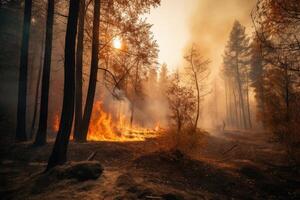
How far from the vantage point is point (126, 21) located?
496 inches

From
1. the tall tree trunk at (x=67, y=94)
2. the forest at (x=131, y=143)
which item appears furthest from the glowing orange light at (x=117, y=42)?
the tall tree trunk at (x=67, y=94)

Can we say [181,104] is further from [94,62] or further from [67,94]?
[67,94]

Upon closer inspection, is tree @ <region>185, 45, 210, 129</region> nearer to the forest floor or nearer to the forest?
the forest

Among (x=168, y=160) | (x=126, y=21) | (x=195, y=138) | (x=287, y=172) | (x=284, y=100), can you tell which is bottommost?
(x=287, y=172)

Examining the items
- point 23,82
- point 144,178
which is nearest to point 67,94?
point 144,178

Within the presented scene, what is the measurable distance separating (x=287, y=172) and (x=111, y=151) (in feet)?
28.1

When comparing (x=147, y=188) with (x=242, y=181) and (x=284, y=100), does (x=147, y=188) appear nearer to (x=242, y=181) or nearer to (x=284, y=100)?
(x=242, y=181)

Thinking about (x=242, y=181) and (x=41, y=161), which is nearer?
(x=242, y=181)

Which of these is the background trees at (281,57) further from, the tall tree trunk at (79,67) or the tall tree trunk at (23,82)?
the tall tree trunk at (23,82)

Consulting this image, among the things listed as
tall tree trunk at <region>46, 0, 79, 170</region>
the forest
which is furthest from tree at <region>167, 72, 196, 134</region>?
tall tree trunk at <region>46, 0, 79, 170</region>

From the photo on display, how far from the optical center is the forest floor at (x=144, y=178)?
Result: 5.51 m

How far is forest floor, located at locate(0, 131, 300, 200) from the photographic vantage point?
→ 5.51 metres

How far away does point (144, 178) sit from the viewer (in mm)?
6773

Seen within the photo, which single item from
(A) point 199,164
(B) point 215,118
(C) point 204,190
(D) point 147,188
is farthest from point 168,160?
(B) point 215,118
